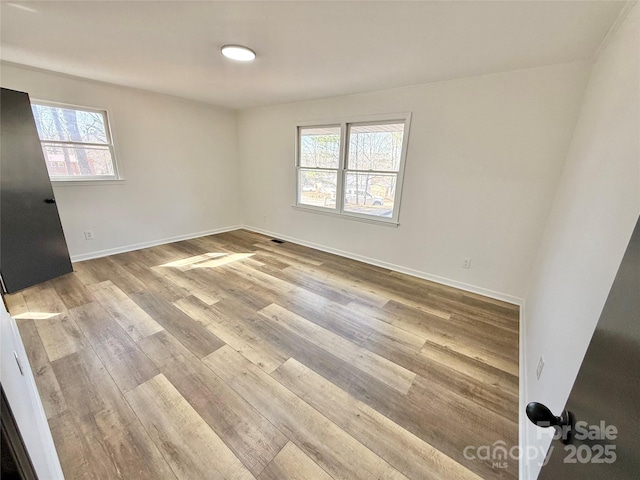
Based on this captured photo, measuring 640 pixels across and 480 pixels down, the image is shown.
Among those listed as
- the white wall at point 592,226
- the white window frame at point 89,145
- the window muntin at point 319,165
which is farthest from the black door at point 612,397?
the white window frame at point 89,145

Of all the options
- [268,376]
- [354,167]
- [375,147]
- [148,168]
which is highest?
[375,147]

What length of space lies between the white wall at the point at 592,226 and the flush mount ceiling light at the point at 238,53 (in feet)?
7.89

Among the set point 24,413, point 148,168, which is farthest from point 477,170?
point 148,168

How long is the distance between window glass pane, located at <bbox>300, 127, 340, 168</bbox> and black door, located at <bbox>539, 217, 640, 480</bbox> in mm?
3546

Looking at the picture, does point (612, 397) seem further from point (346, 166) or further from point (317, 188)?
point (317, 188)

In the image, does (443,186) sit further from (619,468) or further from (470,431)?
(619,468)

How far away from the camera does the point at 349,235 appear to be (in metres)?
3.95

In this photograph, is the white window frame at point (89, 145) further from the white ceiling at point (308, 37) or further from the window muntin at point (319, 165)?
→ the window muntin at point (319, 165)

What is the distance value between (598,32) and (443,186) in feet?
5.12

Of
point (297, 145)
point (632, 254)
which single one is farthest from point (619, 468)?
point (297, 145)

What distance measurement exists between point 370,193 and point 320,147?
3.72ft

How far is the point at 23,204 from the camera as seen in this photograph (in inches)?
105

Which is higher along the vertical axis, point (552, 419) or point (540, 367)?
point (552, 419)

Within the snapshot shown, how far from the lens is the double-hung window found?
10.1 ft
